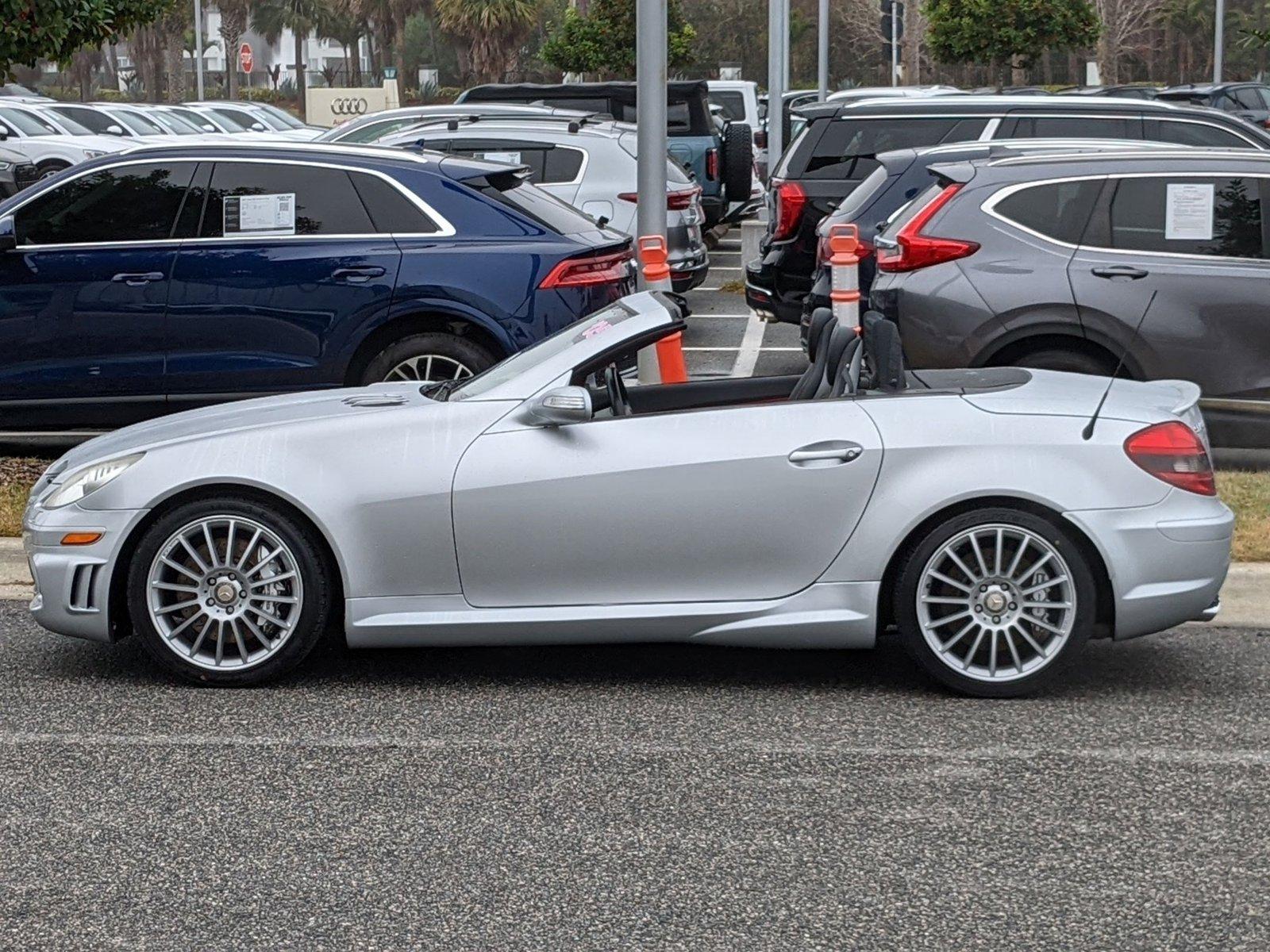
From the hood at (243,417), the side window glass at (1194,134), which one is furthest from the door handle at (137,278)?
the side window glass at (1194,134)

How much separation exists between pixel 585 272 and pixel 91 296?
8.64 ft

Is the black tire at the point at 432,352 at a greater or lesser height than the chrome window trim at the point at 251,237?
lesser

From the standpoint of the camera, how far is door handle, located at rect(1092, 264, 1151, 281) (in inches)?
371

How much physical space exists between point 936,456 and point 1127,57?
74.6 m

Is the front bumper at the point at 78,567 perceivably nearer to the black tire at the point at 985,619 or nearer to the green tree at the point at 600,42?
the black tire at the point at 985,619

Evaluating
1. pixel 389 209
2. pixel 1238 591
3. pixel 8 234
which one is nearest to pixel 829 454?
pixel 1238 591

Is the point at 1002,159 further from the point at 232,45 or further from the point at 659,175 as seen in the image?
the point at 232,45

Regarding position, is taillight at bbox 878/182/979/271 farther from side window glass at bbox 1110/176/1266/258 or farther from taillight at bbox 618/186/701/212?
taillight at bbox 618/186/701/212

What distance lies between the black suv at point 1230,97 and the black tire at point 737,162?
12.7m

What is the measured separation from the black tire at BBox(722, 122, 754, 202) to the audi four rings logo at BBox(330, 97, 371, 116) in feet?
111

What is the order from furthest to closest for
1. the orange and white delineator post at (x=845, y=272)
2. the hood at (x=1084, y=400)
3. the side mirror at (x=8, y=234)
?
the orange and white delineator post at (x=845, y=272) → the side mirror at (x=8, y=234) → the hood at (x=1084, y=400)

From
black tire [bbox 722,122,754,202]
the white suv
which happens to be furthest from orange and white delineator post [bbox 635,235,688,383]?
black tire [bbox 722,122,754,202]

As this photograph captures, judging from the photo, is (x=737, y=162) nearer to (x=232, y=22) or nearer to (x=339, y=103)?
(x=339, y=103)

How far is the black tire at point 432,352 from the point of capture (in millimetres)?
9891
